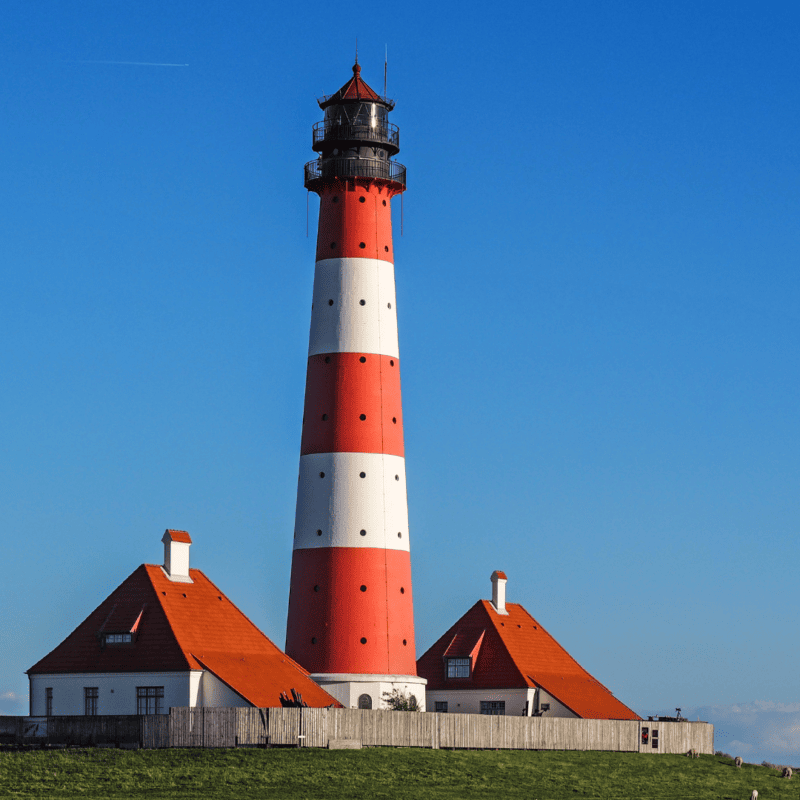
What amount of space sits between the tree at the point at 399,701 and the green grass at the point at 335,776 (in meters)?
4.92

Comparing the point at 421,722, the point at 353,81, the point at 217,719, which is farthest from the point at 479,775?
the point at 353,81

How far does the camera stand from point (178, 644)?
6219 cm

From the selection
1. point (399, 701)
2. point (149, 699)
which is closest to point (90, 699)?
point (149, 699)

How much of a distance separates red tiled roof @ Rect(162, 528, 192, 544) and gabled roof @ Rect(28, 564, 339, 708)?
1.33m

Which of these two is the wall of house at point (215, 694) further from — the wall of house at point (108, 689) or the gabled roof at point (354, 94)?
the gabled roof at point (354, 94)

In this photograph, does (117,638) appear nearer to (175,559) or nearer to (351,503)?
(175,559)

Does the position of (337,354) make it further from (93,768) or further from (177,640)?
(93,768)

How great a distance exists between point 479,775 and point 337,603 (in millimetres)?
11230

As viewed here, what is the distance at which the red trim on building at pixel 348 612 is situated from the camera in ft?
218

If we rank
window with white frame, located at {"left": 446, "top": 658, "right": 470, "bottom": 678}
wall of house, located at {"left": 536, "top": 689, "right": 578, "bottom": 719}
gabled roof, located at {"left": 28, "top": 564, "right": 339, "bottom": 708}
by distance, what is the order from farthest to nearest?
window with white frame, located at {"left": 446, "top": 658, "right": 470, "bottom": 678} → wall of house, located at {"left": 536, "top": 689, "right": 578, "bottom": 719} → gabled roof, located at {"left": 28, "top": 564, "right": 339, "bottom": 708}

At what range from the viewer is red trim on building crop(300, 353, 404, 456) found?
6762 cm

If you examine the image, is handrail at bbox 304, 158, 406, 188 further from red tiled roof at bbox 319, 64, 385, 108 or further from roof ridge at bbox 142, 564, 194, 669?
roof ridge at bbox 142, 564, 194, 669

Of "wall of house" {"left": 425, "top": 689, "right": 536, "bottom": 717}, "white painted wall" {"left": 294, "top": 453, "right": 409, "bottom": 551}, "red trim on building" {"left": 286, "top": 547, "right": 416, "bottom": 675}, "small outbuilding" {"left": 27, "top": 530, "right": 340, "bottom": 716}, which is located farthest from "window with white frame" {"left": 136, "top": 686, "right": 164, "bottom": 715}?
"wall of house" {"left": 425, "top": 689, "right": 536, "bottom": 717}

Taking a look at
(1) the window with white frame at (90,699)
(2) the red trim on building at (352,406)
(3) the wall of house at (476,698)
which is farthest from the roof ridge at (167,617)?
(3) the wall of house at (476,698)
